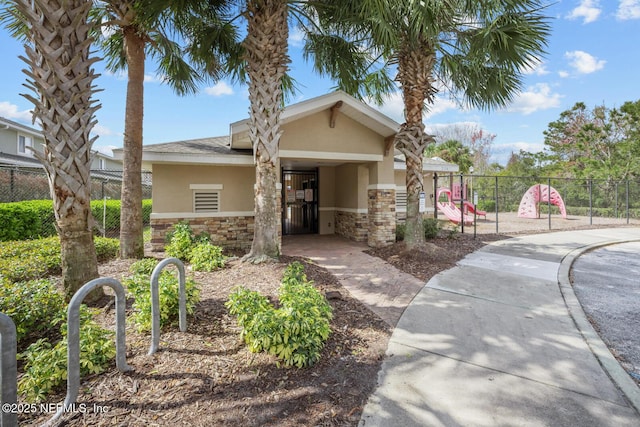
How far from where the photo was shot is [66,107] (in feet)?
12.6

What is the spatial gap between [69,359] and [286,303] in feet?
6.38

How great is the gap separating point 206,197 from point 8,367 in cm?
825

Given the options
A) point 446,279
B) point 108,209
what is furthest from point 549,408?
point 108,209

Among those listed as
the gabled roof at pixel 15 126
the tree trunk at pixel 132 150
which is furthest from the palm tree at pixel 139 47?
the gabled roof at pixel 15 126

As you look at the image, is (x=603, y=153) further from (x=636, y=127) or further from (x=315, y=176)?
(x=315, y=176)

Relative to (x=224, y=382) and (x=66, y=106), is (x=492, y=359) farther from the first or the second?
(x=66, y=106)

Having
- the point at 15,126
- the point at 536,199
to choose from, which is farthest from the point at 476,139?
the point at 15,126

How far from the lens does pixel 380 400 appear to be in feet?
8.98

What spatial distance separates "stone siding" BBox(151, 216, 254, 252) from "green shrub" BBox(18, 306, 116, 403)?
21.8 ft

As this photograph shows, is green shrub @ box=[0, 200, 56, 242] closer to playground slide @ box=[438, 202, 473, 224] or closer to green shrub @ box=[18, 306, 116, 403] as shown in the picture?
green shrub @ box=[18, 306, 116, 403]

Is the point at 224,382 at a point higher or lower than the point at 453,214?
lower

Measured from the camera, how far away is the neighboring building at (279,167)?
8.77 metres

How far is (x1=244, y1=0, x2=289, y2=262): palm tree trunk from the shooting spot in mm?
6637

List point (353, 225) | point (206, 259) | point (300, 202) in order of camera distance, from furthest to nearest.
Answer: point (300, 202), point (353, 225), point (206, 259)
